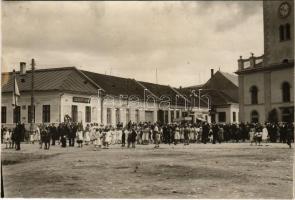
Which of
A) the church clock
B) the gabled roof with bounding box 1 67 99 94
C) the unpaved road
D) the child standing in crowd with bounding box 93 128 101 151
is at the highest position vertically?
the church clock

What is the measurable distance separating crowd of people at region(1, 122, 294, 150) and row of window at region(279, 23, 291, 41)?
4.94 metres

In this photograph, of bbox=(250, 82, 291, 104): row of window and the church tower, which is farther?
bbox=(250, 82, 291, 104): row of window

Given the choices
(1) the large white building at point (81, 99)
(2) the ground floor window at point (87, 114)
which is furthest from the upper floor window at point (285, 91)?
(2) the ground floor window at point (87, 114)

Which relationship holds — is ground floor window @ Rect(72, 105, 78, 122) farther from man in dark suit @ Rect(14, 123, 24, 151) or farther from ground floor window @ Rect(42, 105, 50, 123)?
man in dark suit @ Rect(14, 123, 24, 151)

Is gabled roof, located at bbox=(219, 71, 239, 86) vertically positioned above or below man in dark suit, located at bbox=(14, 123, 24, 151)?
above

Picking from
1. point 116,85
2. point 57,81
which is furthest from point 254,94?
point 57,81

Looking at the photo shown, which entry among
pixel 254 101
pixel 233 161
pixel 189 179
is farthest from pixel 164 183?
pixel 254 101

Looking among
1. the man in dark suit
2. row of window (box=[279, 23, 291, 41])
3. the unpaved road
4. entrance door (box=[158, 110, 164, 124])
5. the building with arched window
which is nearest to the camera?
the unpaved road

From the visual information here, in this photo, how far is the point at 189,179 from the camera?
34.6ft

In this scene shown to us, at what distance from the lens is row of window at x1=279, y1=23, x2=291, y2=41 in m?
23.7

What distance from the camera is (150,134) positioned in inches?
960

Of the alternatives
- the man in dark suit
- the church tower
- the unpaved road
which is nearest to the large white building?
the man in dark suit

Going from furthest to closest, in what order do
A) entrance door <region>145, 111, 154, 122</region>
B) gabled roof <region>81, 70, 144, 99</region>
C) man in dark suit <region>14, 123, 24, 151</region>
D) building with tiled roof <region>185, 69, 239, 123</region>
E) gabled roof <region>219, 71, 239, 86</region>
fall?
gabled roof <region>219, 71, 239, 86</region>, building with tiled roof <region>185, 69, 239, 123</region>, entrance door <region>145, 111, 154, 122</region>, gabled roof <region>81, 70, 144, 99</region>, man in dark suit <region>14, 123, 24, 151</region>

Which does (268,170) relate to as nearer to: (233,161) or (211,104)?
(233,161)
